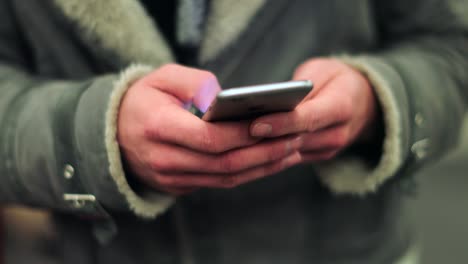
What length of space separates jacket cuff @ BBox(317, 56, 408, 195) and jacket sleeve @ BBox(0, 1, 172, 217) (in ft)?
0.63

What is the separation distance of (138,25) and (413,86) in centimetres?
28

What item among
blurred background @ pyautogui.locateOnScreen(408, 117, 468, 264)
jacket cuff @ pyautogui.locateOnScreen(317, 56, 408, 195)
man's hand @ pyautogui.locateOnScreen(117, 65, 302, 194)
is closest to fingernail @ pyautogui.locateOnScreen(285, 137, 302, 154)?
man's hand @ pyautogui.locateOnScreen(117, 65, 302, 194)

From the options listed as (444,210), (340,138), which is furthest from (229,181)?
(444,210)

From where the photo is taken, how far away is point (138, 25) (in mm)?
452

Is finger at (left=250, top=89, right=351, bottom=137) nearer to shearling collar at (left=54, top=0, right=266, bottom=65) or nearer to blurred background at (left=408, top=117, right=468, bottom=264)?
shearling collar at (left=54, top=0, right=266, bottom=65)

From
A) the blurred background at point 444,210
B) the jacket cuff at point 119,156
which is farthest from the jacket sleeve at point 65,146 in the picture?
the blurred background at point 444,210

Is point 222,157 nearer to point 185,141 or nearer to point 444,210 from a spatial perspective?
point 185,141

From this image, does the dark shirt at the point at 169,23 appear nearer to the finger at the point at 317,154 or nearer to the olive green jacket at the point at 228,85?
the olive green jacket at the point at 228,85

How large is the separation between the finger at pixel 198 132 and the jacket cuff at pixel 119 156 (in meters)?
0.06

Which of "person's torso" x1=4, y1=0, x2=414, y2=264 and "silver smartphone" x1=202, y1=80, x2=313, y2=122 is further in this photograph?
"person's torso" x1=4, y1=0, x2=414, y2=264

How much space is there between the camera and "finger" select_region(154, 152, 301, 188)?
14.6 inches

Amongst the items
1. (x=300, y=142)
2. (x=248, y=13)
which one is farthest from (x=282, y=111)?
(x=248, y=13)

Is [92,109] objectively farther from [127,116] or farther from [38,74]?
[38,74]

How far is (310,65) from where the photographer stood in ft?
1.42
